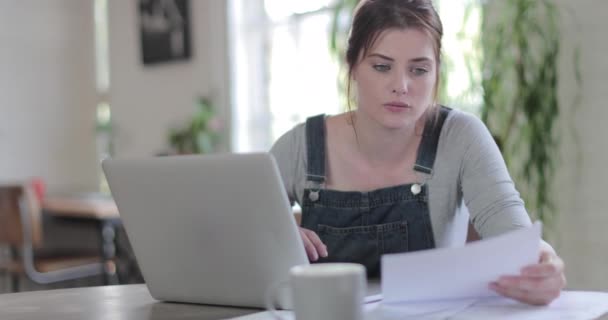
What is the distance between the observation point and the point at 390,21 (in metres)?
1.50

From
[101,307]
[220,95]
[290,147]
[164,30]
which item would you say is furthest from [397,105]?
[164,30]

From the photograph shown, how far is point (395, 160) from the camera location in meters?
1.53

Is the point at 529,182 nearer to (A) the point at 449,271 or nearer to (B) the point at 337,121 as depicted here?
(B) the point at 337,121

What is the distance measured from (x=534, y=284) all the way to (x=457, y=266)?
0.43 feet

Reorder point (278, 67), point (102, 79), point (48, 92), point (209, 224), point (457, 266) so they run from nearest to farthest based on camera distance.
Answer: point (457, 266)
point (209, 224)
point (278, 67)
point (48, 92)
point (102, 79)

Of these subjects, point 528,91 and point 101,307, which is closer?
point 101,307

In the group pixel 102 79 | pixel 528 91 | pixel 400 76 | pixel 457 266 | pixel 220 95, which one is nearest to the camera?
pixel 457 266

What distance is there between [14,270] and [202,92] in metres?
1.50

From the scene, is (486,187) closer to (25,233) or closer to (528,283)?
(528,283)

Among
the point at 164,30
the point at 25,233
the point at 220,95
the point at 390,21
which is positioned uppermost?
the point at 164,30

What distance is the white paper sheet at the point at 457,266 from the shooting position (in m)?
0.91

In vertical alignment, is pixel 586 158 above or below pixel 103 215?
above

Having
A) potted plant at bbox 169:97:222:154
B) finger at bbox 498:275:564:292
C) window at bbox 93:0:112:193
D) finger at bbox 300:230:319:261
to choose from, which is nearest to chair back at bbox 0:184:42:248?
potted plant at bbox 169:97:222:154

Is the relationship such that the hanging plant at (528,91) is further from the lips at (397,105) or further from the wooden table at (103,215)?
the wooden table at (103,215)
